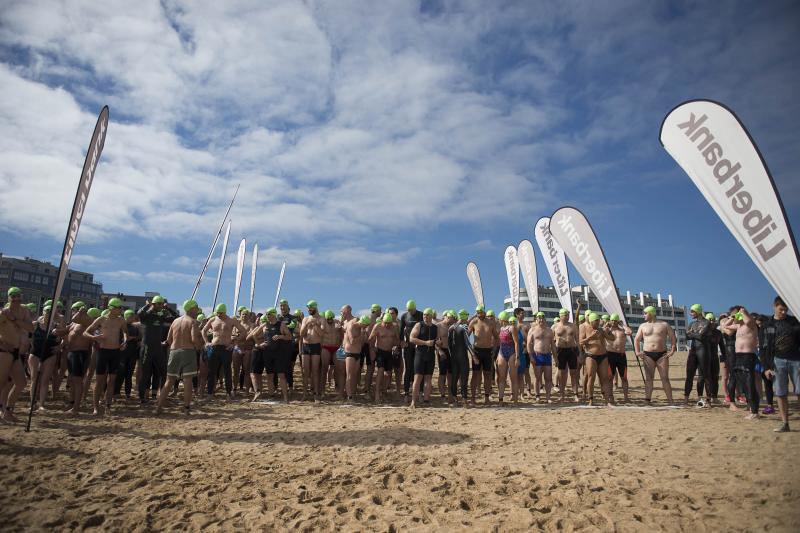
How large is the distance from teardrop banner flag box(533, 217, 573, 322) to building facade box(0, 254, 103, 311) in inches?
3005

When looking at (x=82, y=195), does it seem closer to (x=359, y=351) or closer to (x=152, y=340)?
(x=152, y=340)

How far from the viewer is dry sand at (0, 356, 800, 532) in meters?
3.36

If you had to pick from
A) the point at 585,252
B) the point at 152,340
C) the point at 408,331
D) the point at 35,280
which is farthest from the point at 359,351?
the point at 35,280

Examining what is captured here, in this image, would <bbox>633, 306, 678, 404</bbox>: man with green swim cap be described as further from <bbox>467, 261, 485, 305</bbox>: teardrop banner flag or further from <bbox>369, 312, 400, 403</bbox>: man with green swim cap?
<bbox>467, 261, 485, 305</bbox>: teardrop banner flag

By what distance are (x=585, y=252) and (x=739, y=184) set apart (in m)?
6.46

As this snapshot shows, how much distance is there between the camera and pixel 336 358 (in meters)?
9.52

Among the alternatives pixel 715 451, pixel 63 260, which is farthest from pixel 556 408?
pixel 63 260

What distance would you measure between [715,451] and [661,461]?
0.91m

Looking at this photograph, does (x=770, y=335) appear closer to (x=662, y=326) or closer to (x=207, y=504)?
(x=662, y=326)

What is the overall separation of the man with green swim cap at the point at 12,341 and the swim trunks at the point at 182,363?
1.97m

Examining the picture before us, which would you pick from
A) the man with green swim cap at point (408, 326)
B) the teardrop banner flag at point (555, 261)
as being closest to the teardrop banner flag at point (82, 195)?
the man with green swim cap at point (408, 326)

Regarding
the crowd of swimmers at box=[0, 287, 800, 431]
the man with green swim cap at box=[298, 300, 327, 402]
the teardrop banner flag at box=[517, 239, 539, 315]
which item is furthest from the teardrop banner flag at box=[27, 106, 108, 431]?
the teardrop banner flag at box=[517, 239, 539, 315]

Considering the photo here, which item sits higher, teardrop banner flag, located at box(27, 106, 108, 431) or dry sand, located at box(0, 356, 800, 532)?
teardrop banner flag, located at box(27, 106, 108, 431)

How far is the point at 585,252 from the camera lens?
12.8m
